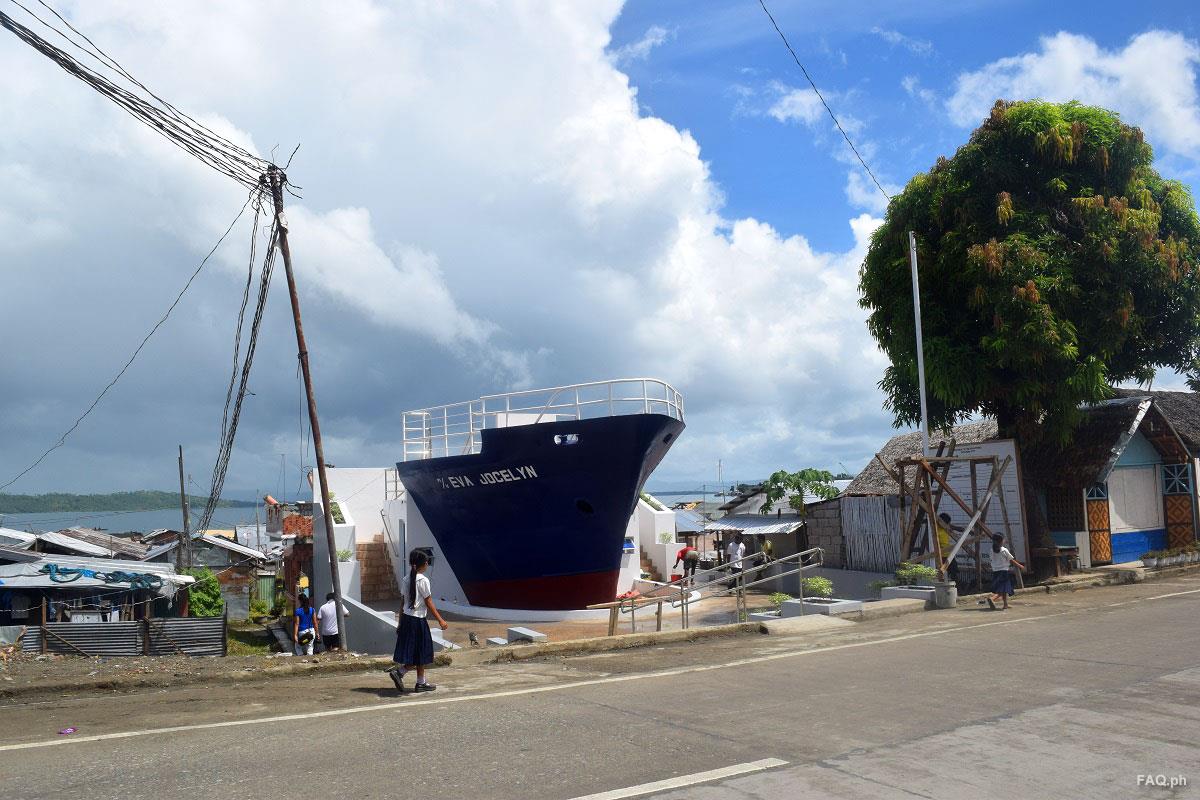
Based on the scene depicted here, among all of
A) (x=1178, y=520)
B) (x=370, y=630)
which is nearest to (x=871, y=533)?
(x=1178, y=520)

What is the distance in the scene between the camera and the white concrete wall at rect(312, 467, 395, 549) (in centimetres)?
2738

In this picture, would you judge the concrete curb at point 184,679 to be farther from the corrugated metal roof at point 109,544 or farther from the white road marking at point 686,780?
the corrugated metal roof at point 109,544

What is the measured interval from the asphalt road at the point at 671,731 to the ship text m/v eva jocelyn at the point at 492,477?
7737mm

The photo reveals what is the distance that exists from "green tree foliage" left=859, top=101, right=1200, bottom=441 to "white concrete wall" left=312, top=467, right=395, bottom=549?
15535 millimetres

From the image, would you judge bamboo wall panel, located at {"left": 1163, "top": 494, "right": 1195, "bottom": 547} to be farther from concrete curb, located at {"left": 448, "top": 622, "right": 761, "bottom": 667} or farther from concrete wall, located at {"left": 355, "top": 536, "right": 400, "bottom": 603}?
concrete wall, located at {"left": 355, "top": 536, "right": 400, "bottom": 603}

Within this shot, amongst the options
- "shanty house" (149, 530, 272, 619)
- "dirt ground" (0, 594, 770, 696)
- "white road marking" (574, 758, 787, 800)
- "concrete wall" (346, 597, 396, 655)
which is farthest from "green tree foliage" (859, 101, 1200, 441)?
"shanty house" (149, 530, 272, 619)

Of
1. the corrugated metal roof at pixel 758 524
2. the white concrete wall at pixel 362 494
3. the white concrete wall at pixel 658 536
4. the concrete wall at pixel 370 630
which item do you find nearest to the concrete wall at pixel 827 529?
the corrugated metal roof at pixel 758 524

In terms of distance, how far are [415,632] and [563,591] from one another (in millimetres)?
10416

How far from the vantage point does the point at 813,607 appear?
14.6 meters

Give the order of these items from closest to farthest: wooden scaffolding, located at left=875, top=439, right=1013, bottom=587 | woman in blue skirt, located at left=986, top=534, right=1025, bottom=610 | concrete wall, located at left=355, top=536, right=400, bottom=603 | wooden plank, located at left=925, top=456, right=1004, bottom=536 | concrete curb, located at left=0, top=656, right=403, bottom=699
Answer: concrete curb, located at left=0, top=656, right=403, bottom=699
woman in blue skirt, located at left=986, top=534, right=1025, bottom=610
wooden scaffolding, located at left=875, top=439, right=1013, bottom=587
wooden plank, located at left=925, top=456, right=1004, bottom=536
concrete wall, located at left=355, top=536, right=400, bottom=603

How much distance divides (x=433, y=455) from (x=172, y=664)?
465 inches

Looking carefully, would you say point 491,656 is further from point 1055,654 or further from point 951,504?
point 951,504

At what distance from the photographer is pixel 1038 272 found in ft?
59.8

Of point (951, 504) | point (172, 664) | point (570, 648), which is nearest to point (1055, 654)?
point (570, 648)
